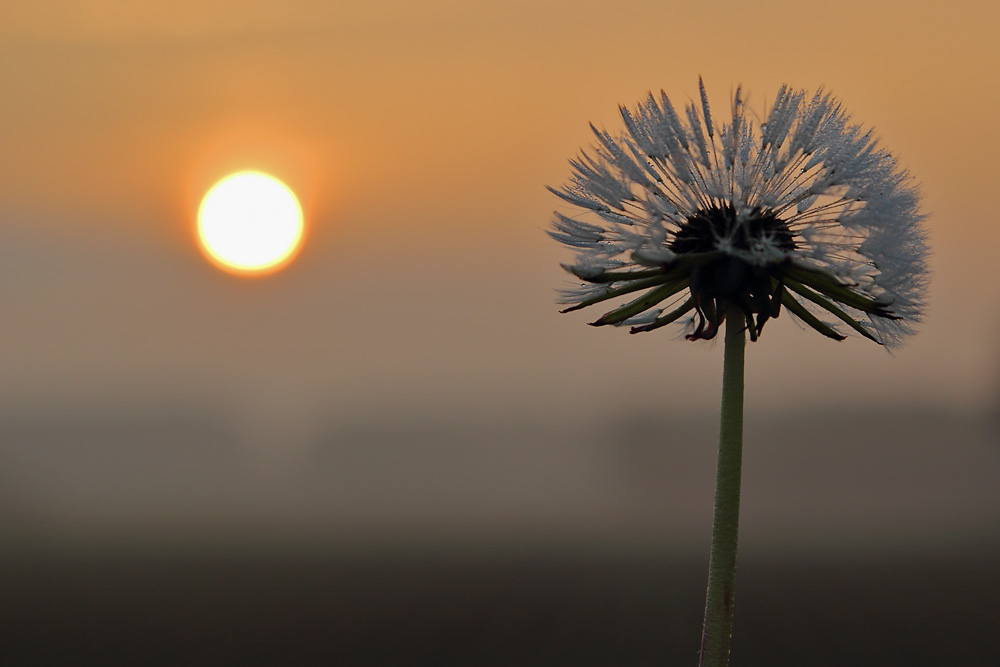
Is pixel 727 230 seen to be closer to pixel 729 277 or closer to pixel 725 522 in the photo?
pixel 729 277

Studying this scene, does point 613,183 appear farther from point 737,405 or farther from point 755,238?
point 737,405

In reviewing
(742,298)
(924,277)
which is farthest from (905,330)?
(742,298)

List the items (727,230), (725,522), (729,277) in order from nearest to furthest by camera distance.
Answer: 1. (725,522)
2. (729,277)
3. (727,230)

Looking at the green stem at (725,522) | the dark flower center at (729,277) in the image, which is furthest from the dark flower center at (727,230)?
the green stem at (725,522)

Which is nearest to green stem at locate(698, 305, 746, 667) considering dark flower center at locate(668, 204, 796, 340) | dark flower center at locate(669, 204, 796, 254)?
dark flower center at locate(668, 204, 796, 340)

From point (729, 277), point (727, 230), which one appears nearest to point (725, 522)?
point (729, 277)

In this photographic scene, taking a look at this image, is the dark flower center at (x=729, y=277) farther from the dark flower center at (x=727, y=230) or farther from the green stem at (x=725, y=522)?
the green stem at (x=725, y=522)

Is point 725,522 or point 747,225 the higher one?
point 747,225
